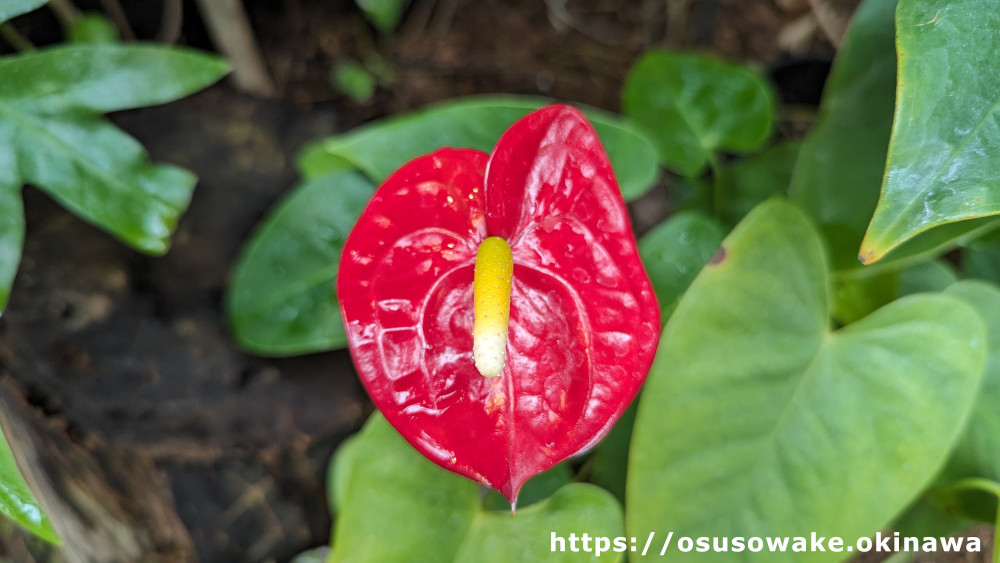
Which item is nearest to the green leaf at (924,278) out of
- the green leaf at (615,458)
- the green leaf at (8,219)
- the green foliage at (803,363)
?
the green foliage at (803,363)

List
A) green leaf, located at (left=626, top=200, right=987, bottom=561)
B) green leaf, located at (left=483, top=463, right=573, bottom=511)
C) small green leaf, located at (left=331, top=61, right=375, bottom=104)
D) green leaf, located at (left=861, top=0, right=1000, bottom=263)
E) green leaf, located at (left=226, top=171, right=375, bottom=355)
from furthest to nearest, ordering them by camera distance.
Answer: small green leaf, located at (left=331, top=61, right=375, bottom=104)
green leaf, located at (left=226, top=171, right=375, bottom=355)
green leaf, located at (left=483, top=463, right=573, bottom=511)
green leaf, located at (left=626, top=200, right=987, bottom=561)
green leaf, located at (left=861, top=0, right=1000, bottom=263)

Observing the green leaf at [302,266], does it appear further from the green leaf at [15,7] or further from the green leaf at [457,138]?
the green leaf at [15,7]

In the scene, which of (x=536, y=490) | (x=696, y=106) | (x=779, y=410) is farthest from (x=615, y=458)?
(x=696, y=106)

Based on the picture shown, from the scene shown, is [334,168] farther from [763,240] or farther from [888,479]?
[888,479]

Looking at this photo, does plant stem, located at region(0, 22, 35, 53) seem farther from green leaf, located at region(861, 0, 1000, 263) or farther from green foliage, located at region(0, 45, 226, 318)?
green leaf, located at region(861, 0, 1000, 263)

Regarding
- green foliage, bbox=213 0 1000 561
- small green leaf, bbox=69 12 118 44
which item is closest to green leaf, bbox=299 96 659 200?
green foliage, bbox=213 0 1000 561

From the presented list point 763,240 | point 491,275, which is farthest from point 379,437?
point 763,240
